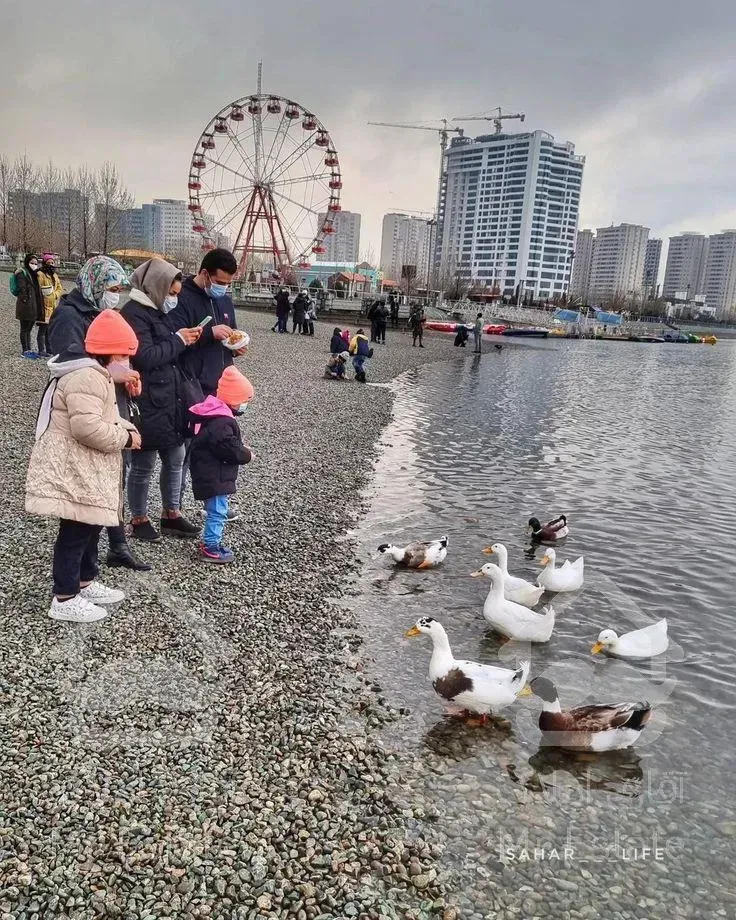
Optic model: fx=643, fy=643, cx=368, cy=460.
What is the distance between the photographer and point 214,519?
5984 mm

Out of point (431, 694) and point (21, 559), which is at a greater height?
point (21, 559)

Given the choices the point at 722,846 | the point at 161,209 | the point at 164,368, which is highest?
the point at 161,209

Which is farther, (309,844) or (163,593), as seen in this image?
(163,593)

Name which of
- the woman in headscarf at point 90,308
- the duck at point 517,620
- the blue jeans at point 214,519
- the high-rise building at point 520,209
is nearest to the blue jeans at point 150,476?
the blue jeans at point 214,519

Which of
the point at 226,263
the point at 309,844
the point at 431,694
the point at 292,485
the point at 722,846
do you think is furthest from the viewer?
the point at 292,485

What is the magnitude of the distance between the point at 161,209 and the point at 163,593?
18899cm

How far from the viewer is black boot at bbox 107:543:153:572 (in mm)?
5539

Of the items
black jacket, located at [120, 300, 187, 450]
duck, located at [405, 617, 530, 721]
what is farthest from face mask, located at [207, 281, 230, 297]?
duck, located at [405, 617, 530, 721]

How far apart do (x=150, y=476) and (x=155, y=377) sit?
0.98 meters

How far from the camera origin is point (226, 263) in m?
5.88

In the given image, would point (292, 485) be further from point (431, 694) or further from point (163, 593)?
point (431, 694)

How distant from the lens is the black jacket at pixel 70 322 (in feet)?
15.2

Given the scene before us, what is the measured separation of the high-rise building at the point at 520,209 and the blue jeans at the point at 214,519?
16947cm

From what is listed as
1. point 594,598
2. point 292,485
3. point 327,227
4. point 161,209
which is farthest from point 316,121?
point 161,209
